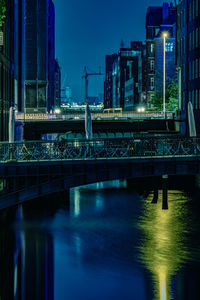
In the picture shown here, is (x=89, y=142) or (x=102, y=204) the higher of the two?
(x=89, y=142)

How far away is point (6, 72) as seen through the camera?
59.5 meters

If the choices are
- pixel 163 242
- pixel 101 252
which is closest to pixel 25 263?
pixel 101 252

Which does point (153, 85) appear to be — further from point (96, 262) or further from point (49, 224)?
point (96, 262)

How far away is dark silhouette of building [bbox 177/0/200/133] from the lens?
253ft

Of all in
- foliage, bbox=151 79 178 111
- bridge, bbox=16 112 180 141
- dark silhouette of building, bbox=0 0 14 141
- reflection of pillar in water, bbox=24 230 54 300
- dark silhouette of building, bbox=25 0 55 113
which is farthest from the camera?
dark silhouette of building, bbox=25 0 55 113

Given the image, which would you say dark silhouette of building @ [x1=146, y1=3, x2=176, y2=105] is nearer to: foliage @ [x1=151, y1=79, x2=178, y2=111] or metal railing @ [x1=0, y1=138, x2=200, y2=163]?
foliage @ [x1=151, y1=79, x2=178, y2=111]

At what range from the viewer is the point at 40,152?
39.1 m

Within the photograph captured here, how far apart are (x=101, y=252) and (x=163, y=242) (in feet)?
15.5

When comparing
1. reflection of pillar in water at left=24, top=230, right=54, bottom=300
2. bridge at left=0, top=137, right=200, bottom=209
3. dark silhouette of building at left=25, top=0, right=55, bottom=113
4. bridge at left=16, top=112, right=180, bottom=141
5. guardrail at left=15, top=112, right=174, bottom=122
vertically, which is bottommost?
reflection of pillar in water at left=24, top=230, right=54, bottom=300

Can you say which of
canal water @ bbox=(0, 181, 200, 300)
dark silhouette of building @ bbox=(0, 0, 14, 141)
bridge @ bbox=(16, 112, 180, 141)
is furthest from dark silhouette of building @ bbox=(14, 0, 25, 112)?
canal water @ bbox=(0, 181, 200, 300)

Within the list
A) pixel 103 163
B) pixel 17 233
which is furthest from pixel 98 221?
pixel 103 163

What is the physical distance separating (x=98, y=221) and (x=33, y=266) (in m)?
13.9

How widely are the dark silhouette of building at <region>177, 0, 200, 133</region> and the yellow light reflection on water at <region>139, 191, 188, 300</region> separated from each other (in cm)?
2385

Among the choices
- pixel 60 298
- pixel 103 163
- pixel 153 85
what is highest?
pixel 153 85
